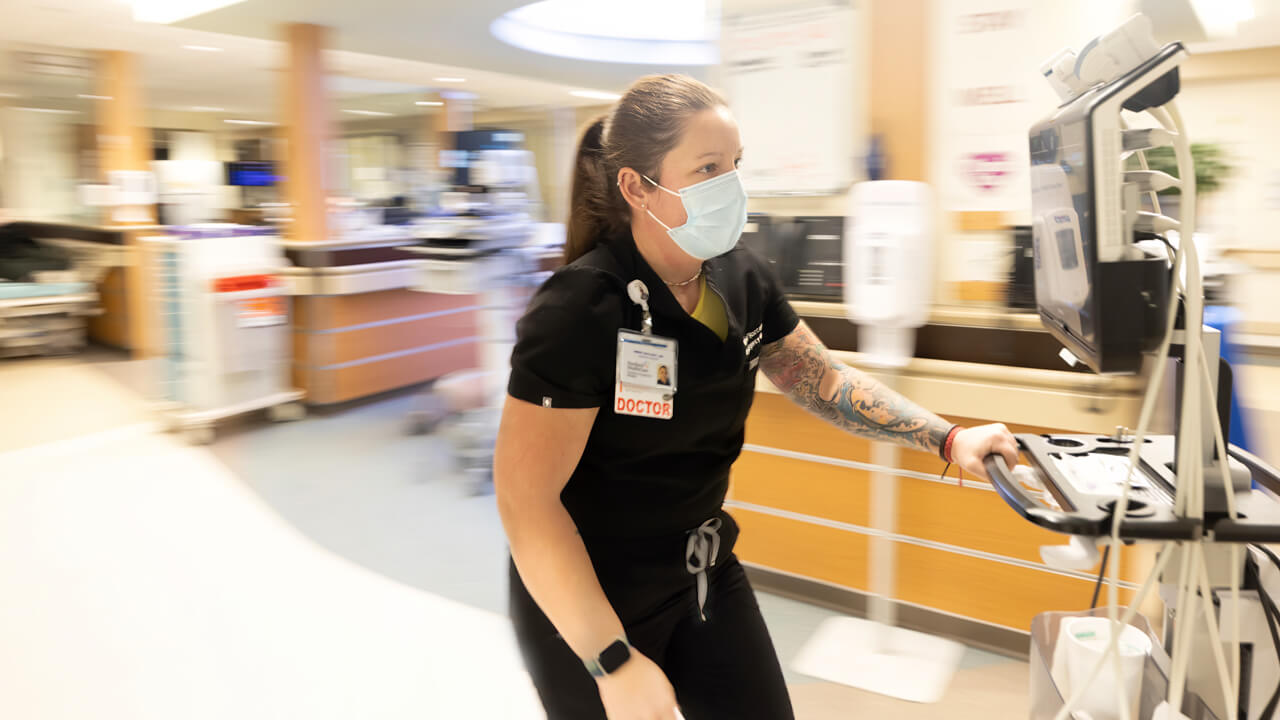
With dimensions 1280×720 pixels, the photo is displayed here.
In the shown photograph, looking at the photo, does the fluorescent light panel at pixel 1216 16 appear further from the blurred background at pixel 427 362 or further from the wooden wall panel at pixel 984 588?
the wooden wall panel at pixel 984 588

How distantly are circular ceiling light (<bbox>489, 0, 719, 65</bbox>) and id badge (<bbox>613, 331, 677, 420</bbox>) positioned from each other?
6960 mm

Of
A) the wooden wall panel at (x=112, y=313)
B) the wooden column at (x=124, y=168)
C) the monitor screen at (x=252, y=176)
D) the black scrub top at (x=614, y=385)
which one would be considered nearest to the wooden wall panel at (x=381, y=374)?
the wooden column at (x=124, y=168)

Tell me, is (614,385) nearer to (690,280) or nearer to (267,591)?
(690,280)

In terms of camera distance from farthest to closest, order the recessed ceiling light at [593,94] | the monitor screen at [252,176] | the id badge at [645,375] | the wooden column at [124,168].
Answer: the monitor screen at [252,176]
the recessed ceiling light at [593,94]
the wooden column at [124,168]
the id badge at [645,375]

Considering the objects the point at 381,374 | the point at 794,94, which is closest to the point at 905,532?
the point at 794,94

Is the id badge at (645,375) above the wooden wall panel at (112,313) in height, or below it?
above

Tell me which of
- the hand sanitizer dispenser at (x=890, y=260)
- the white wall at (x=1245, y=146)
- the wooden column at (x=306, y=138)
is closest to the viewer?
the hand sanitizer dispenser at (x=890, y=260)

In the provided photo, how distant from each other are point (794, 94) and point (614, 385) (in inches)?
81.0

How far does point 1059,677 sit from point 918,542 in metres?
1.57

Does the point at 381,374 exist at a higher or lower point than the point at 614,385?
lower

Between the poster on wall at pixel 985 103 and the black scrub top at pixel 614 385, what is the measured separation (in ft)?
5.18

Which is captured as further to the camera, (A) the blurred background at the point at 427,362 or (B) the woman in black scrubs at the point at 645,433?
(A) the blurred background at the point at 427,362

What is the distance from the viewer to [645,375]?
1204mm

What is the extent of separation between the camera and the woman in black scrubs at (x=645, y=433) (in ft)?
3.78
